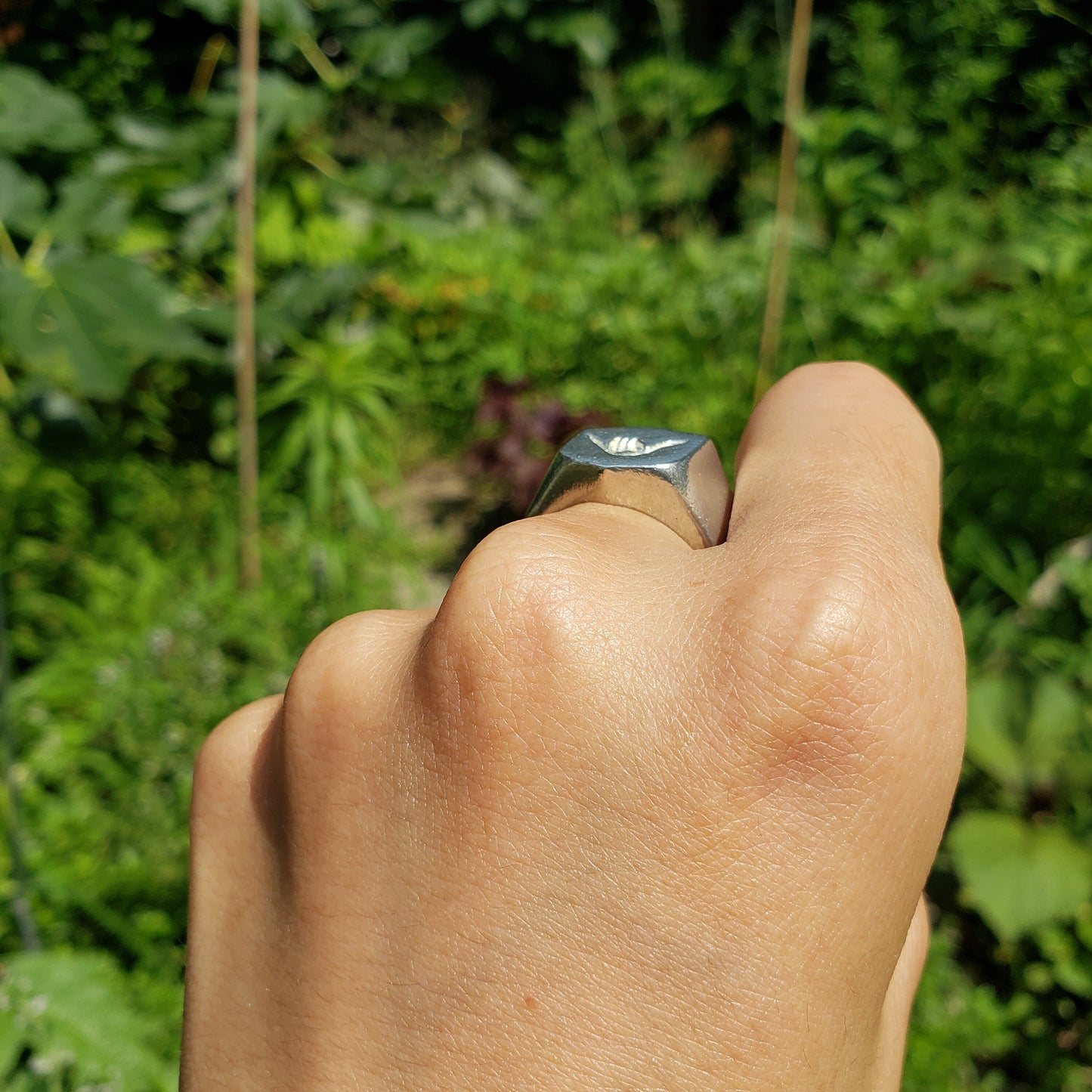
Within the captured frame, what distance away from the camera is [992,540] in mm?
2697

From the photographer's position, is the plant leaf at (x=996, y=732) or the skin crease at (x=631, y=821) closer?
the skin crease at (x=631, y=821)

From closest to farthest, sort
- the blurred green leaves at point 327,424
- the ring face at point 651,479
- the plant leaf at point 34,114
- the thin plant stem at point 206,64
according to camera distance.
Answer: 1. the ring face at point 651,479
2. the plant leaf at point 34,114
3. the thin plant stem at point 206,64
4. the blurred green leaves at point 327,424

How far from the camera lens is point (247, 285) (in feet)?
8.77

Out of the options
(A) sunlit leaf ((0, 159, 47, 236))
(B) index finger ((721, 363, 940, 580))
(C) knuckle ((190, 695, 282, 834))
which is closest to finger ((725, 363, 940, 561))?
(B) index finger ((721, 363, 940, 580))

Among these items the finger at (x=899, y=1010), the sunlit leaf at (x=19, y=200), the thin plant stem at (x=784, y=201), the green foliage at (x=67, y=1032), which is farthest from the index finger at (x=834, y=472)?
the thin plant stem at (x=784, y=201)

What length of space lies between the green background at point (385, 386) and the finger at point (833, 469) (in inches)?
52.4

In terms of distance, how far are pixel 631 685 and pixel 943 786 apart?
0.52 feet

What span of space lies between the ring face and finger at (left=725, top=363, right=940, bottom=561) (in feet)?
0.08

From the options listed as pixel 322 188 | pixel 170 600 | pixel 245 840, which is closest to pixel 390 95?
pixel 322 188

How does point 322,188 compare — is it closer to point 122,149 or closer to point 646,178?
point 122,149

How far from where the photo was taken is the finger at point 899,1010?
518mm

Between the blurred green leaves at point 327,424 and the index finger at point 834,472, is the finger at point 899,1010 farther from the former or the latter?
the blurred green leaves at point 327,424

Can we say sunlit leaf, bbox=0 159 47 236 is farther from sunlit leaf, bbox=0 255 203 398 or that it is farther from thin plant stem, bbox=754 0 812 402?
thin plant stem, bbox=754 0 812 402

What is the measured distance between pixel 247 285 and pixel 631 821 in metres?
2.55
